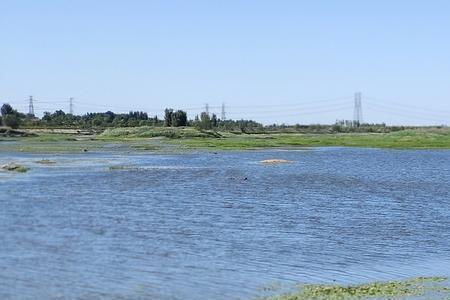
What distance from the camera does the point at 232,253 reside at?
2508cm

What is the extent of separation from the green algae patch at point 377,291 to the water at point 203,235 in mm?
947

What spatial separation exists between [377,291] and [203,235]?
10242 millimetres

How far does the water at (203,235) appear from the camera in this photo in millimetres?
20625

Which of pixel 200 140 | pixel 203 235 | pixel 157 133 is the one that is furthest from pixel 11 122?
pixel 203 235

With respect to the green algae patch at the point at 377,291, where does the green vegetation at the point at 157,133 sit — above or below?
above

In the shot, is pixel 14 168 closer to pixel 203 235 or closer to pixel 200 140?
pixel 203 235

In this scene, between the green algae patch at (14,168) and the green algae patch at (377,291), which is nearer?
the green algae patch at (377,291)

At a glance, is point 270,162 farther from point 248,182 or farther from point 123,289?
point 123,289

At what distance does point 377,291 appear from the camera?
1970 cm

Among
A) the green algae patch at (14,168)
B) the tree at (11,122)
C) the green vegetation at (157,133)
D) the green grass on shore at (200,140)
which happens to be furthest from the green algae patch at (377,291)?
the tree at (11,122)

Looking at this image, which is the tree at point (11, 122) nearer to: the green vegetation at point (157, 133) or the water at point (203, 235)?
the green vegetation at point (157, 133)

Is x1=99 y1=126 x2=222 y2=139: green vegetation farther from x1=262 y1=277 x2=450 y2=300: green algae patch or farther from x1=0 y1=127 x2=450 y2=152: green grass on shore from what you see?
x1=262 y1=277 x2=450 y2=300: green algae patch

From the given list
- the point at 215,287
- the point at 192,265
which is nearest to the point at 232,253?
the point at 192,265

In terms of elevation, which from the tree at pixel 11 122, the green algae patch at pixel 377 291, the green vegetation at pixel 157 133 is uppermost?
the tree at pixel 11 122
